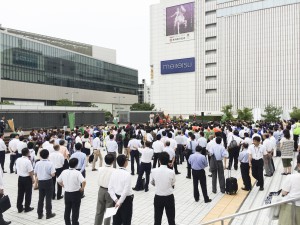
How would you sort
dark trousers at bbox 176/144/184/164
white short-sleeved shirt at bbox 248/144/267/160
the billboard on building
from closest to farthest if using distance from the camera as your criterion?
white short-sleeved shirt at bbox 248/144/267/160
dark trousers at bbox 176/144/184/164
the billboard on building

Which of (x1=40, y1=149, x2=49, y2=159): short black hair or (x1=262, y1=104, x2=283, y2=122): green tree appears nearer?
(x1=40, y1=149, x2=49, y2=159): short black hair

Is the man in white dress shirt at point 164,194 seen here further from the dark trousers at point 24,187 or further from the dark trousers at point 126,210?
the dark trousers at point 24,187

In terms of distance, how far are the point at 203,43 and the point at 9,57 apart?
45.0 meters

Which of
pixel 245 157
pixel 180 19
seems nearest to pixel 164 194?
pixel 245 157

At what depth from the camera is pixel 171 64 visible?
73.9 meters

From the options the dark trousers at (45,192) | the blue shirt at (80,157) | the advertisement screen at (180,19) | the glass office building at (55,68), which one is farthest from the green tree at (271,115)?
the glass office building at (55,68)

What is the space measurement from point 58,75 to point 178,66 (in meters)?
31.5

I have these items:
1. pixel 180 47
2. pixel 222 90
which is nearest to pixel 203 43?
pixel 180 47

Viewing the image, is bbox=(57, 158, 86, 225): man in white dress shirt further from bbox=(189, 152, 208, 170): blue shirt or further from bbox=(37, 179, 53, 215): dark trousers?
bbox=(189, 152, 208, 170): blue shirt

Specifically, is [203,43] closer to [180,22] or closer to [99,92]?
[180,22]

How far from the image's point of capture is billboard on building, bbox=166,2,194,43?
228 feet

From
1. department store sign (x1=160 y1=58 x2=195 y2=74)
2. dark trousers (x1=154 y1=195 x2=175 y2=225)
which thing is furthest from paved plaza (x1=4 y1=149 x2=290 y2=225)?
department store sign (x1=160 y1=58 x2=195 y2=74)

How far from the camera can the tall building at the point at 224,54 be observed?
5991 centimetres

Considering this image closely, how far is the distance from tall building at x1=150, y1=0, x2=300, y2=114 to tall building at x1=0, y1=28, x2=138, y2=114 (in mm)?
17171
